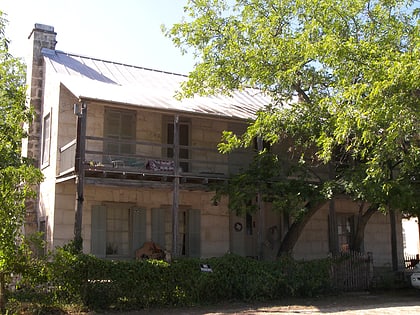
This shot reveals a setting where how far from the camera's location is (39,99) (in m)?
17.9

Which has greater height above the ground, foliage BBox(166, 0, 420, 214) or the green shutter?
foliage BBox(166, 0, 420, 214)

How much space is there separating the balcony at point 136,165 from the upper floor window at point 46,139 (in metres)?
1.56

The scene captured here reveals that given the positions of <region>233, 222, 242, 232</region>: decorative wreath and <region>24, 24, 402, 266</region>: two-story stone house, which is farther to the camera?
<region>233, 222, 242, 232</region>: decorative wreath

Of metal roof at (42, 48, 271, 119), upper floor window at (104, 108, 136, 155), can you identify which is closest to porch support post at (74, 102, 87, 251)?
metal roof at (42, 48, 271, 119)

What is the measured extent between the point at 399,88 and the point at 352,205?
11262 millimetres

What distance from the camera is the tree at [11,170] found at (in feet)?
33.9

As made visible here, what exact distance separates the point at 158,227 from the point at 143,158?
7.74ft

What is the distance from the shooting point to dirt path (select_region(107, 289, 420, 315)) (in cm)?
1176

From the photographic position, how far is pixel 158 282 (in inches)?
485

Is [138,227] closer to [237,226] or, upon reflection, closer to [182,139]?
[182,139]

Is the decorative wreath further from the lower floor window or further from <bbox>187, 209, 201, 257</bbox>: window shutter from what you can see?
the lower floor window

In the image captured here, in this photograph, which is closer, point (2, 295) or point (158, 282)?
point (2, 295)

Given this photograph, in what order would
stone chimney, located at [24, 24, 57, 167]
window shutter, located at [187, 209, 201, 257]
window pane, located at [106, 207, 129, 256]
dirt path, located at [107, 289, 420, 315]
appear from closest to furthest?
dirt path, located at [107, 289, 420, 315] → window pane, located at [106, 207, 129, 256] → window shutter, located at [187, 209, 201, 257] → stone chimney, located at [24, 24, 57, 167]

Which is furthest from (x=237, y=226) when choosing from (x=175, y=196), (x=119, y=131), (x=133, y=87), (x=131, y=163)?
(x=133, y=87)
